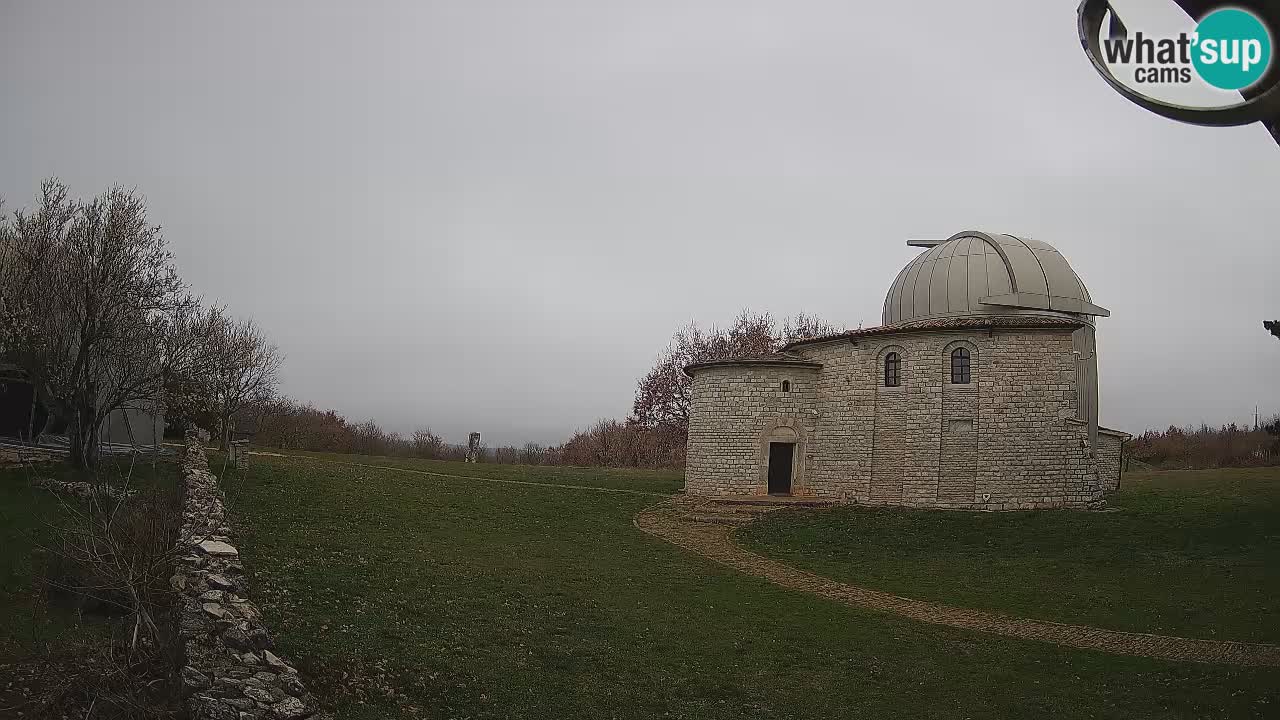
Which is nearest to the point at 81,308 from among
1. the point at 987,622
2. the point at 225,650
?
the point at 225,650

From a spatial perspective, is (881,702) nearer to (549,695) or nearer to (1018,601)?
(549,695)

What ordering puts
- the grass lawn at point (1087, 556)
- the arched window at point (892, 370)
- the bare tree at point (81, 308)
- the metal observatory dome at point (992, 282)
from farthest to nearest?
the arched window at point (892, 370) → the metal observatory dome at point (992, 282) → the bare tree at point (81, 308) → the grass lawn at point (1087, 556)

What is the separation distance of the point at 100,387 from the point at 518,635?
1549 cm

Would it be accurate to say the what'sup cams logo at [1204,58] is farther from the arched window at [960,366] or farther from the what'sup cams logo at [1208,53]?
the arched window at [960,366]

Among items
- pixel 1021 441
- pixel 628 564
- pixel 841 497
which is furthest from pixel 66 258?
pixel 1021 441

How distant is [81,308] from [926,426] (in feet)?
73.8

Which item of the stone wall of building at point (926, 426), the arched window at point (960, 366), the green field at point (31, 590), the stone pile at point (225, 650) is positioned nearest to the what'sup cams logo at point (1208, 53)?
the stone pile at point (225, 650)

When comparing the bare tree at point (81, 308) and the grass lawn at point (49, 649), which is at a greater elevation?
the bare tree at point (81, 308)

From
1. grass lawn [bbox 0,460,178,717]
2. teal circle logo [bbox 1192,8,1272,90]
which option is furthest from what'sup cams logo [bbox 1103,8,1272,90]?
grass lawn [bbox 0,460,178,717]

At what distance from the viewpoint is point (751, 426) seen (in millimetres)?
25062

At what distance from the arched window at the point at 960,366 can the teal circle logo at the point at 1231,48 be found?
20.4 m

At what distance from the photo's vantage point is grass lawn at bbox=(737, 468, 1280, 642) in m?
12.2

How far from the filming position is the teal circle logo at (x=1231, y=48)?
307cm

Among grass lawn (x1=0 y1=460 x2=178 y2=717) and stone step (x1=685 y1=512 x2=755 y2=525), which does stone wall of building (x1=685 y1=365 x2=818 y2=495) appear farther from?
grass lawn (x1=0 y1=460 x2=178 y2=717)
